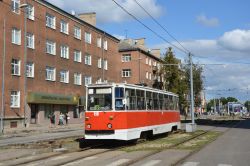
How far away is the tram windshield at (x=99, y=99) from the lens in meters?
19.9

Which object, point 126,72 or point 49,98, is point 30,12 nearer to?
point 49,98

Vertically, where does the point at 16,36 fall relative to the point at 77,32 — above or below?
below

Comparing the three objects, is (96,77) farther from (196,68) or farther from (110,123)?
(110,123)

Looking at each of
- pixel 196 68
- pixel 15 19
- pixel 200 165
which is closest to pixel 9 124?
pixel 15 19

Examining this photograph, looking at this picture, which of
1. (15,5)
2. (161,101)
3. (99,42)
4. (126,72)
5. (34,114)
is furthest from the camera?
(126,72)

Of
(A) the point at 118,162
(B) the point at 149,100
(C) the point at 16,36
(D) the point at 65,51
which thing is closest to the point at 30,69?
(C) the point at 16,36

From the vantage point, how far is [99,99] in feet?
66.1

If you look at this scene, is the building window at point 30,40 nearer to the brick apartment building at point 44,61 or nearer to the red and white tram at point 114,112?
the brick apartment building at point 44,61

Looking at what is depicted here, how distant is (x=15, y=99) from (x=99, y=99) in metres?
25.1

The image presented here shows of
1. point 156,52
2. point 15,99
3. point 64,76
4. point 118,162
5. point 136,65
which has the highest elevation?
point 156,52

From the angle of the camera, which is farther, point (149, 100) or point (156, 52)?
point (156, 52)

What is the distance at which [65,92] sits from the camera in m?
54.0

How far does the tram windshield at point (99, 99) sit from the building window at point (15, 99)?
2409 centimetres

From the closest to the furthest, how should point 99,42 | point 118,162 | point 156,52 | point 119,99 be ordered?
point 118,162
point 119,99
point 99,42
point 156,52
